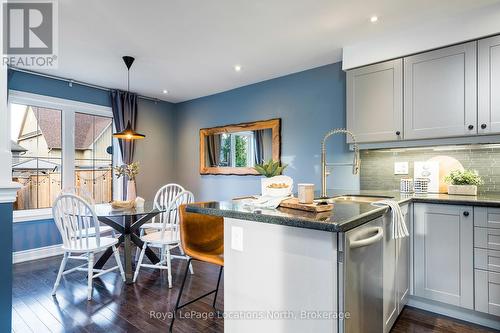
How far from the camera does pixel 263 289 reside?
56.5 inches

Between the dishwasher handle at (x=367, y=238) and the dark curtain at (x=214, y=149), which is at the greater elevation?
the dark curtain at (x=214, y=149)

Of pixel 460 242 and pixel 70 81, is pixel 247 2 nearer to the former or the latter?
pixel 460 242

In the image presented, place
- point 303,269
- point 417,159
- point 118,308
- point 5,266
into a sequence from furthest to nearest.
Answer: point 417,159, point 118,308, point 5,266, point 303,269

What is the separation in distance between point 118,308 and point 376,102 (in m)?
3.12

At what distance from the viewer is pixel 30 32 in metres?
2.64

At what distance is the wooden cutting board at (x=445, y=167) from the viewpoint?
8.96 ft

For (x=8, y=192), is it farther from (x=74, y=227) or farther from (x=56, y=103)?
(x=56, y=103)

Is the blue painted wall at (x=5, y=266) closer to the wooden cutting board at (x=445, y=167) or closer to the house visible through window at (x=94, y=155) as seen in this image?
the house visible through window at (x=94, y=155)

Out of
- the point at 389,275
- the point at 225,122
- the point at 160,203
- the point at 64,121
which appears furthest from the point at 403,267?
the point at 64,121

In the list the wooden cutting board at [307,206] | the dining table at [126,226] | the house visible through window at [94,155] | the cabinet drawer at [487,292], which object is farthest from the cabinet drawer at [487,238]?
the house visible through window at [94,155]

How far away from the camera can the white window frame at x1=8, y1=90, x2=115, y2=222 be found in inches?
147

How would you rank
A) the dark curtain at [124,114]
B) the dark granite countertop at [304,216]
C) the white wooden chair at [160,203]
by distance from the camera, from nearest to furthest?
the dark granite countertop at [304,216] < the white wooden chair at [160,203] < the dark curtain at [124,114]

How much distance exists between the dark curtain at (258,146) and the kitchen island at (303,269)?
2.54 metres

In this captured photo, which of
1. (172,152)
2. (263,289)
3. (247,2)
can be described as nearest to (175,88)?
(172,152)
